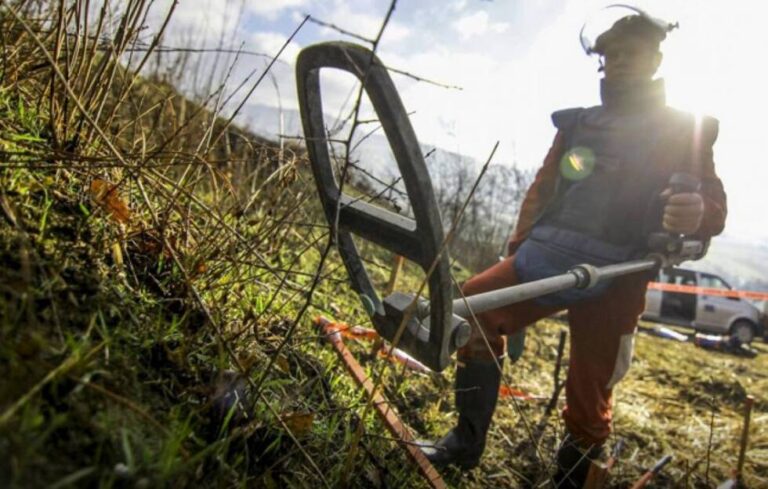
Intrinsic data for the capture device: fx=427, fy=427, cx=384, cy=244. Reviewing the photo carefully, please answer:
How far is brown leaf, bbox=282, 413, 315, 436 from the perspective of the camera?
3.82 ft

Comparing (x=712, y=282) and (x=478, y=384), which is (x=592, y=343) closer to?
(x=478, y=384)

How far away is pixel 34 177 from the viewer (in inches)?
44.6

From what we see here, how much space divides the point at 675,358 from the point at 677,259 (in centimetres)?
394

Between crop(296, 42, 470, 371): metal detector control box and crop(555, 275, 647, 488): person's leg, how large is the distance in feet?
3.70

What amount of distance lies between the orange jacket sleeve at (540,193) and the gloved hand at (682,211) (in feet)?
2.08

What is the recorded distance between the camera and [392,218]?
3.75 ft

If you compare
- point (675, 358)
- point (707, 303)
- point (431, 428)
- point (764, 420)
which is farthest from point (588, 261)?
point (707, 303)

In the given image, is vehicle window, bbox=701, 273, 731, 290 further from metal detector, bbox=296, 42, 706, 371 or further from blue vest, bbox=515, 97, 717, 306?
metal detector, bbox=296, 42, 706, 371

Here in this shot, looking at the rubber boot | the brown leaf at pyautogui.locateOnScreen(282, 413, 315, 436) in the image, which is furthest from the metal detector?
the rubber boot

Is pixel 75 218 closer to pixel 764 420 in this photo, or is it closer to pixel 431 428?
pixel 431 428

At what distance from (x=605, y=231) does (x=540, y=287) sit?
93cm

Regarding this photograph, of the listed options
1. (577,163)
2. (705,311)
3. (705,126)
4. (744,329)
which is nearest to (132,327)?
(577,163)

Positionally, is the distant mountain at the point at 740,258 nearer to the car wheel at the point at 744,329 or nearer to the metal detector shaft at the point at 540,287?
the car wheel at the point at 744,329

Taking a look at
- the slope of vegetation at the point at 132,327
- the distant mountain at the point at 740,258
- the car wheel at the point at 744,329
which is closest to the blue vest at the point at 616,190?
the slope of vegetation at the point at 132,327
